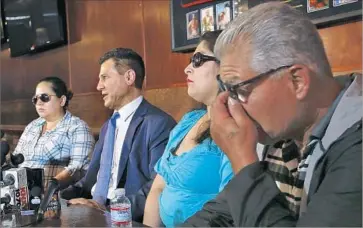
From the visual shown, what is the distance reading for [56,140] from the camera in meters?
3.36

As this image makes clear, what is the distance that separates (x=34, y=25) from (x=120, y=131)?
299 centimetres

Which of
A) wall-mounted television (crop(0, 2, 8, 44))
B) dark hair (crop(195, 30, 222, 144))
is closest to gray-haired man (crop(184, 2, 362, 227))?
dark hair (crop(195, 30, 222, 144))

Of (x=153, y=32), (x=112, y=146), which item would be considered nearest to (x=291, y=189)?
(x=112, y=146)

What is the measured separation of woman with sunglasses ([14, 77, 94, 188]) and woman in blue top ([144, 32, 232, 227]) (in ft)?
4.09

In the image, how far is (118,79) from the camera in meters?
2.73

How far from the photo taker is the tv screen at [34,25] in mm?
4727

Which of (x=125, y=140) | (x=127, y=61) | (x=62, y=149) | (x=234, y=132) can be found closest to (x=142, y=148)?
(x=125, y=140)

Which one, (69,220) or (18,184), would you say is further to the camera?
(18,184)

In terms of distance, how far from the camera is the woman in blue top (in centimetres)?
181

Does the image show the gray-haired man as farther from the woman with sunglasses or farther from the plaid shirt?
the plaid shirt

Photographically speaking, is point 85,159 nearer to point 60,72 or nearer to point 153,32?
point 153,32

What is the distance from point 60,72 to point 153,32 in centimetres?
180

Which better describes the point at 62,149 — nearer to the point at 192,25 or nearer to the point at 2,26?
the point at 192,25

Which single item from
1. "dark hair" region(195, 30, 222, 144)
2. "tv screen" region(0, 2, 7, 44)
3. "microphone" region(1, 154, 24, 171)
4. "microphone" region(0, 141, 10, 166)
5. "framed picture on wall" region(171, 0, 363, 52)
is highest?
"tv screen" region(0, 2, 7, 44)
